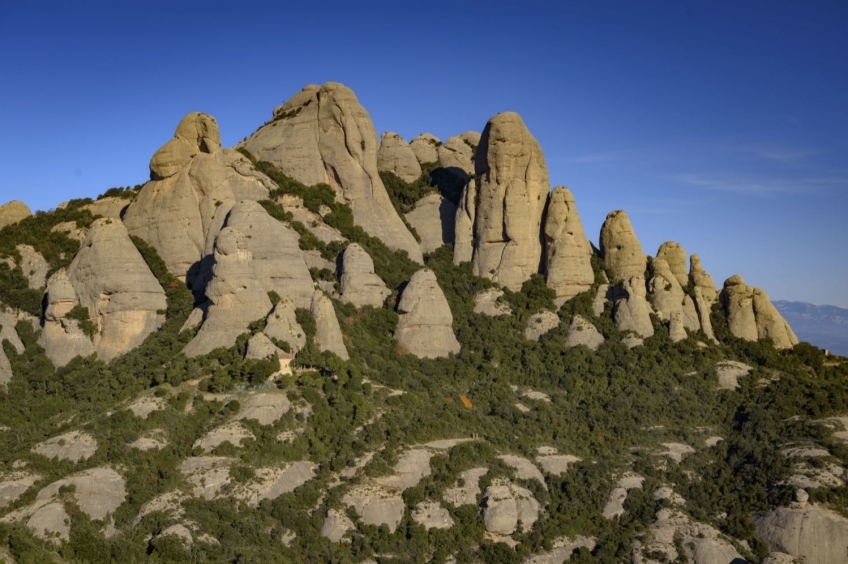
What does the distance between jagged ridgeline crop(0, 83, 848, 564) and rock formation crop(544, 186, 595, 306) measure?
175 millimetres

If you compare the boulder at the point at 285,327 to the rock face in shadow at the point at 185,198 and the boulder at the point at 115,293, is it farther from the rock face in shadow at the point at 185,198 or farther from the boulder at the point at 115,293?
the rock face in shadow at the point at 185,198

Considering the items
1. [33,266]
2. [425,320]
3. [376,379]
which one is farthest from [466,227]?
[33,266]

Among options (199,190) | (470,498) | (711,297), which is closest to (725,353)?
(711,297)

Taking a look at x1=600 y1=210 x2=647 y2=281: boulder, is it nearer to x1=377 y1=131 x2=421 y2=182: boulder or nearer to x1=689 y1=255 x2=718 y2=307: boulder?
x1=689 y1=255 x2=718 y2=307: boulder

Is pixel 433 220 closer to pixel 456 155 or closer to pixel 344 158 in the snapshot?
pixel 344 158

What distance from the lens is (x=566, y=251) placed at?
70.6m

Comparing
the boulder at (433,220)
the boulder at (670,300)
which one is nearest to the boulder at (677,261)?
the boulder at (670,300)

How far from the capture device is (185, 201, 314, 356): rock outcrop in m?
55.4

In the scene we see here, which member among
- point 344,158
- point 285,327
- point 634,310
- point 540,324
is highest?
point 344,158

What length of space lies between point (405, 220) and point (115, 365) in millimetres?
30824

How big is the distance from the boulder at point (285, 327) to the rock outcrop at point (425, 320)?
1015 cm

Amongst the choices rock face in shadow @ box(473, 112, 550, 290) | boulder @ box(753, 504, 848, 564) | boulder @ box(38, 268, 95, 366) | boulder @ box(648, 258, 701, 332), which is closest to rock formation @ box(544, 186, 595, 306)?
rock face in shadow @ box(473, 112, 550, 290)

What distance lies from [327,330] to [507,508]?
1624 cm

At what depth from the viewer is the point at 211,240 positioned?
6328 centimetres
